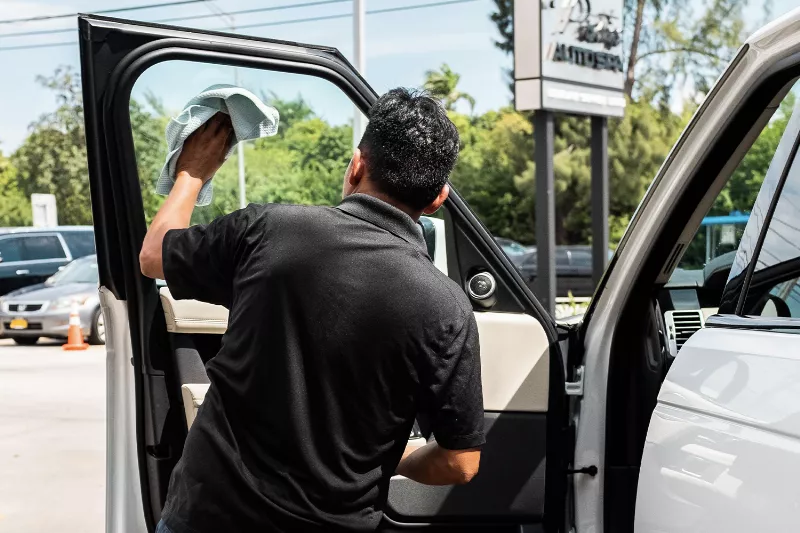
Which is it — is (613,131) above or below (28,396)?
above

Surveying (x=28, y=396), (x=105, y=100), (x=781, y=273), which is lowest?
(x=28, y=396)

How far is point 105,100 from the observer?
7.42 ft

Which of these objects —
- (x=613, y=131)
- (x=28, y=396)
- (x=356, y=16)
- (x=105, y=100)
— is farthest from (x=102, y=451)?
(x=613, y=131)

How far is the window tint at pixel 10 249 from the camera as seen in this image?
16469 millimetres

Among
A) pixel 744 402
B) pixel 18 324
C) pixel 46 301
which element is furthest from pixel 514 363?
pixel 18 324

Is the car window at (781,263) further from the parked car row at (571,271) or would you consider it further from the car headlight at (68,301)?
the parked car row at (571,271)

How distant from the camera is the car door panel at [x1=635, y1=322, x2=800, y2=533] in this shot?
4.72 ft

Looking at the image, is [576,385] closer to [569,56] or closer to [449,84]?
[569,56]

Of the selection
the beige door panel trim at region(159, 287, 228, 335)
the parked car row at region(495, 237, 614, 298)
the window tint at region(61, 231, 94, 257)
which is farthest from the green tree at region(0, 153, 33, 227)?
the beige door panel trim at region(159, 287, 228, 335)

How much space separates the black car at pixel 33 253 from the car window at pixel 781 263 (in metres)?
15.7

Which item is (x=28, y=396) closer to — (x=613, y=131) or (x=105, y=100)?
(x=105, y=100)

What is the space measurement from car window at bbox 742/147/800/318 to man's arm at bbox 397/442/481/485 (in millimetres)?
592

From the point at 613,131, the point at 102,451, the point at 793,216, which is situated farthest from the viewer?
the point at 613,131

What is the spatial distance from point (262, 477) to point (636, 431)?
998 mm
